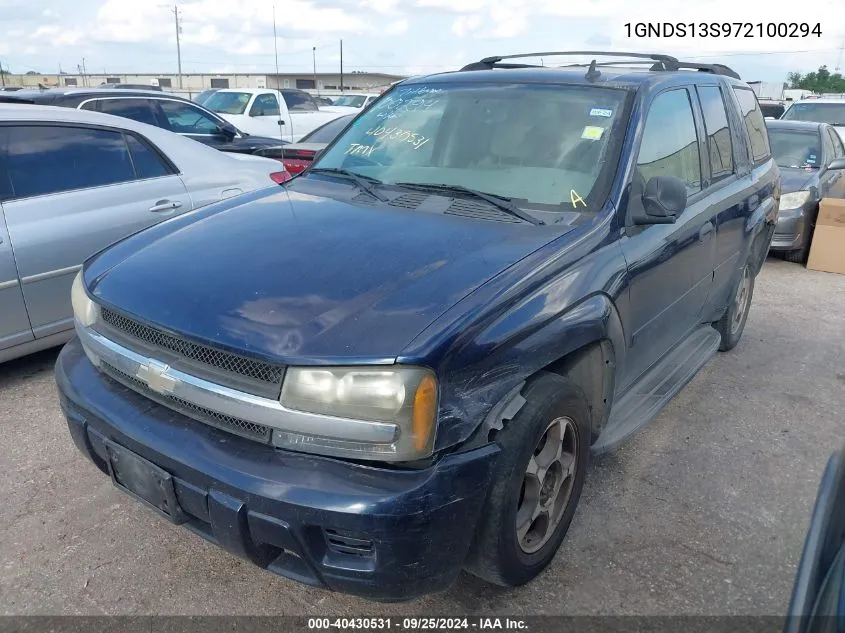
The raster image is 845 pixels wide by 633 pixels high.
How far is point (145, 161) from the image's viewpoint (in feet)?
15.7

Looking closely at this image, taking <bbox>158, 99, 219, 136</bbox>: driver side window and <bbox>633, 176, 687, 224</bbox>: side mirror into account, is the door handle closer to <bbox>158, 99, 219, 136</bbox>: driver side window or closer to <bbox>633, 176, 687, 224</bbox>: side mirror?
<bbox>633, 176, 687, 224</bbox>: side mirror

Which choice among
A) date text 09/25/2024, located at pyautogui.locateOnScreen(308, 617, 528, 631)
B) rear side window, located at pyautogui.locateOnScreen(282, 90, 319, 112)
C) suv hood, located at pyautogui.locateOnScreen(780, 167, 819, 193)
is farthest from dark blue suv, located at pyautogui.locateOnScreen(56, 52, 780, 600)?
rear side window, located at pyautogui.locateOnScreen(282, 90, 319, 112)

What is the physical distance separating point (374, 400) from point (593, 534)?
4.82 ft

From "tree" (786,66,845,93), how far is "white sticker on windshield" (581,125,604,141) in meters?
71.4

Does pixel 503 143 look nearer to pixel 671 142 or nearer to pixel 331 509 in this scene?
pixel 671 142

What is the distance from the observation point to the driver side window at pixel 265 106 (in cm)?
1453

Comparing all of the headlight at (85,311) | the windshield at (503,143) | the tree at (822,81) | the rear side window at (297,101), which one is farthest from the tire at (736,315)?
the tree at (822,81)

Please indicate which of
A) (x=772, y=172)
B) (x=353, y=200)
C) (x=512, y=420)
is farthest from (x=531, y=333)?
(x=772, y=172)

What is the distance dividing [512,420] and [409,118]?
1955mm

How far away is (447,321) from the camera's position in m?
2.03

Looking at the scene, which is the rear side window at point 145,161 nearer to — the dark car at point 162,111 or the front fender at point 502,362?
the dark car at point 162,111

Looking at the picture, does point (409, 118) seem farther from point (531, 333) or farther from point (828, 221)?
point (828, 221)

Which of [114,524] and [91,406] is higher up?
[91,406]

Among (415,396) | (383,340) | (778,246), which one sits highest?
(383,340)
